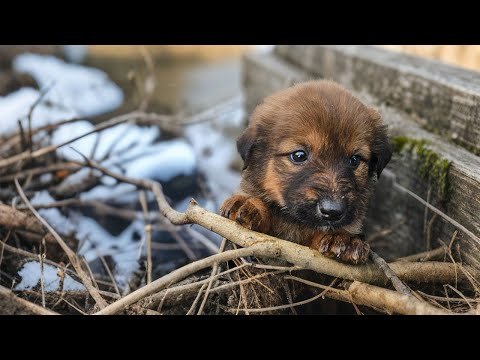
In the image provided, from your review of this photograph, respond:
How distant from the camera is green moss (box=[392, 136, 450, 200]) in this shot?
11.9 feet

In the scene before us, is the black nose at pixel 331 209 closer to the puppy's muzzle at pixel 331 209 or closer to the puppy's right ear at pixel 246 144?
the puppy's muzzle at pixel 331 209

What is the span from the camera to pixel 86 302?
3.23 meters

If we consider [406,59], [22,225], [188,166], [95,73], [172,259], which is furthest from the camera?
[95,73]

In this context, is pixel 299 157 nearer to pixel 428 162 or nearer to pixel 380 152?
pixel 380 152

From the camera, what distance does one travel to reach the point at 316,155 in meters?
3.38

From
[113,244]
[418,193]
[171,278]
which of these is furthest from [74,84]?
[171,278]

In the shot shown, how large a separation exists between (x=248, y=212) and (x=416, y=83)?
2.09 m

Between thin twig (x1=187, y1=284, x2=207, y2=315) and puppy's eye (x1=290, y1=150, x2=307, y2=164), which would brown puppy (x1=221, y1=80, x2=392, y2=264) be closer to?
puppy's eye (x1=290, y1=150, x2=307, y2=164)

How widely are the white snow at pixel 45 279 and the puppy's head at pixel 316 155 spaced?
1251 millimetres

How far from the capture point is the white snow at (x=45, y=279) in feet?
10.8

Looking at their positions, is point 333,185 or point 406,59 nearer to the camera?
point 333,185
